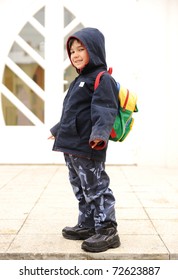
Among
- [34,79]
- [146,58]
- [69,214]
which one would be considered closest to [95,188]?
[69,214]

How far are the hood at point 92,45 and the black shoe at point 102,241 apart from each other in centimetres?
120

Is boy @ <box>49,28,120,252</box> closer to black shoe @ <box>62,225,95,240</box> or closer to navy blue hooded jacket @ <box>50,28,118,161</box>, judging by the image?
navy blue hooded jacket @ <box>50,28,118,161</box>

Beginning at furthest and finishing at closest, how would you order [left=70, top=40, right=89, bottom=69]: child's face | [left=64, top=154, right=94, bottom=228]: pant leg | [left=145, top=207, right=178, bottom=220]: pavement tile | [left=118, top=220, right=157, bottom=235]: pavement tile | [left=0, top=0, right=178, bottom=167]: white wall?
[left=0, top=0, right=178, bottom=167]: white wall
[left=145, top=207, right=178, bottom=220]: pavement tile
[left=118, top=220, right=157, bottom=235]: pavement tile
[left=64, top=154, right=94, bottom=228]: pant leg
[left=70, top=40, right=89, bottom=69]: child's face

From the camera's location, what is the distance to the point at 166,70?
8.03 meters

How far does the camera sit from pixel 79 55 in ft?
11.4

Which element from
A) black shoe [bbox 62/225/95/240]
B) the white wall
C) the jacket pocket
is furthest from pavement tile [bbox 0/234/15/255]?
the white wall

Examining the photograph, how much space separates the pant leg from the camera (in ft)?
12.0

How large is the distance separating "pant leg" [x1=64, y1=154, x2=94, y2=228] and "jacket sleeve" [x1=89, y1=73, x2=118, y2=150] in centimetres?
41

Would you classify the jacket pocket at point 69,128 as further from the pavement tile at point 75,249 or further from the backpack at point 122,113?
the pavement tile at point 75,249

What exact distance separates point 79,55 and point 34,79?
15.9 ft

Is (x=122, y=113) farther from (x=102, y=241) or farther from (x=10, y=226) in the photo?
(x=10, y=226)

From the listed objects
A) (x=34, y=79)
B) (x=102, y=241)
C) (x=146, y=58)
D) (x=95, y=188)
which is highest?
(x=146, y=58)

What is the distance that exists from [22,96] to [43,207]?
376 cm
